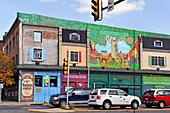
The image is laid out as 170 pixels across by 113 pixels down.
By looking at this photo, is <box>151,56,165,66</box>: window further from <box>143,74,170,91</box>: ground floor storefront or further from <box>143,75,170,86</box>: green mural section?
<box>143,75,170,86</box>: green mural section

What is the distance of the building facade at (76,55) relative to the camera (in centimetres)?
3794

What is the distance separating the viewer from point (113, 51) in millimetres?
43812

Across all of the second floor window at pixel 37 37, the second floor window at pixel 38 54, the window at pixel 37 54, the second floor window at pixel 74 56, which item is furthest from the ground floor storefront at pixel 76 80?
the second floor window at pixel 37 37

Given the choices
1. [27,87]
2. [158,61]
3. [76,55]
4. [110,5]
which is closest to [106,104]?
[110,5]

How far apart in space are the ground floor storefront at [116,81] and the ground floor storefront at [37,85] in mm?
5403

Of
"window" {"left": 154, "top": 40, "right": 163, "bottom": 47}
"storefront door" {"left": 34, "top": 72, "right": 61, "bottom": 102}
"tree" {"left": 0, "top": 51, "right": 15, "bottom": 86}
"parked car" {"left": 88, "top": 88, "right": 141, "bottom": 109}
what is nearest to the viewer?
"parked car" {"left": 88, "top": 88, "right": 141, "bottom": 109}

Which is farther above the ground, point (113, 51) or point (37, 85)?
point (113, 51)

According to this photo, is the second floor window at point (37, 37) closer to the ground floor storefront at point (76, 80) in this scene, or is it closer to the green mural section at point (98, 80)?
the ground floor storefront at point (76, 80)

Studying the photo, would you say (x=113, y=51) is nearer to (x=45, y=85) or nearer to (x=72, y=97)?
(x=45, y=85)

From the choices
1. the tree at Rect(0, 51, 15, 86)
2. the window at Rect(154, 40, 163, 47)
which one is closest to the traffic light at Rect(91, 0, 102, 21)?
the tree at Rect(0, 51, 15, 86)

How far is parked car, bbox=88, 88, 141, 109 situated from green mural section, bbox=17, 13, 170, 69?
57.3 feet

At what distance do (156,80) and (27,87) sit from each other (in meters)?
21.1

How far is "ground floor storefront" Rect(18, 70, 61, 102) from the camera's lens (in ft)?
122

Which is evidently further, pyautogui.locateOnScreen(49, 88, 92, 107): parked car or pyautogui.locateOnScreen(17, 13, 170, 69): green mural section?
pyautogui.locateOnScreen(17, 13, 170, 69): green mural section
